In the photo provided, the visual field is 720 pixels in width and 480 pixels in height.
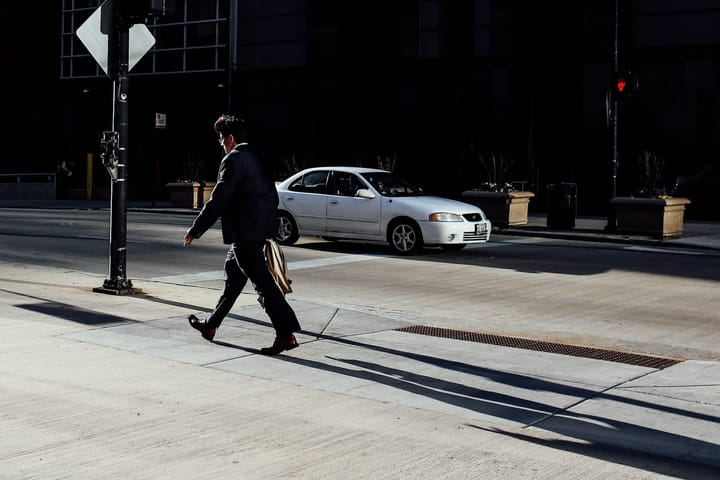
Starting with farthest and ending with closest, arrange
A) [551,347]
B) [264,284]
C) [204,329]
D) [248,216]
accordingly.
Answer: [551,347]
[204,329]
[264,284]
[248,216]

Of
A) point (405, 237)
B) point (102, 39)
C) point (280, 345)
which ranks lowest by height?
point (280, 345)

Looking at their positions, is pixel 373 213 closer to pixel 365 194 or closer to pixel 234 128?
pixel 365 194

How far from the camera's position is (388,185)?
62.4 feet

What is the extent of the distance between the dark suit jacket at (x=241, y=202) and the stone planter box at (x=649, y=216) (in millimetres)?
16205

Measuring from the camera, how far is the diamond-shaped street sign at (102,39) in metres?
11.7

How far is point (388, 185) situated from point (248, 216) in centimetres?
1072

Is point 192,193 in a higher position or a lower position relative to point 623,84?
lower

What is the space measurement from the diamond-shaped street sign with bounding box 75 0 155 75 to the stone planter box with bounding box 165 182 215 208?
2240 cm

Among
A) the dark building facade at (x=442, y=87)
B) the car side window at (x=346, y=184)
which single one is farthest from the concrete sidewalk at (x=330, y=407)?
the dark building facade at (x=442, y=87)

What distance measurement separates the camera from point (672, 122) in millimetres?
30219

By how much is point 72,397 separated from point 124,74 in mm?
5616

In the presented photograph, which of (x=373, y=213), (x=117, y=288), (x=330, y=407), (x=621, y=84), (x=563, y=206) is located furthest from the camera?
(x=621, y=84)

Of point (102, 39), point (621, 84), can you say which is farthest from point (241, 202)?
point (621, 84)

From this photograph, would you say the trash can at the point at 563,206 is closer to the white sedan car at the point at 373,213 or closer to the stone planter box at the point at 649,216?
the stone planter box at the point at 649,216
